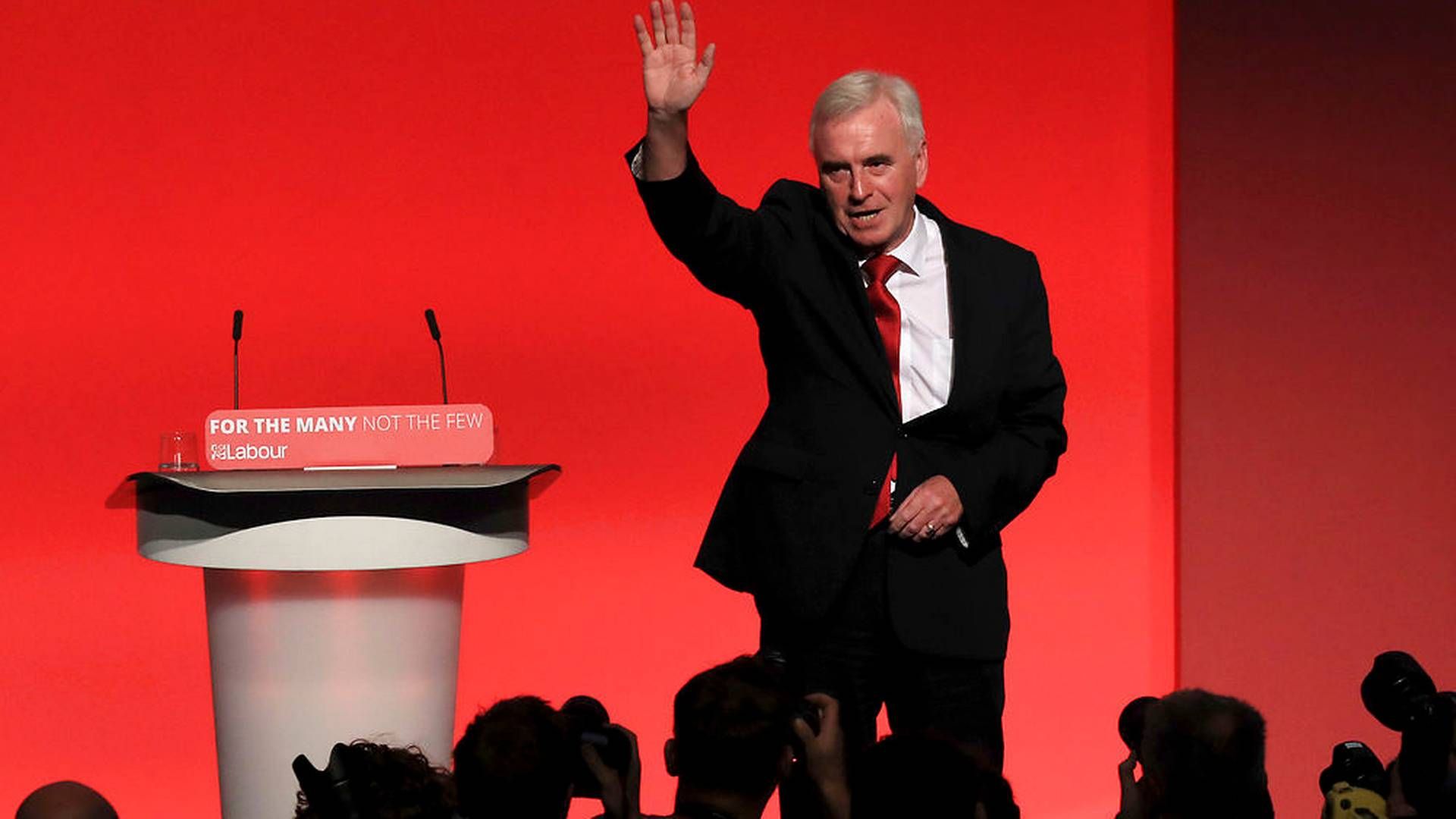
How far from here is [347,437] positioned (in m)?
2.47

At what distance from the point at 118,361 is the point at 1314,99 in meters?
2.69

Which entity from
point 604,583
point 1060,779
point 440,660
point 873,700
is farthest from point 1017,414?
point 1060,779

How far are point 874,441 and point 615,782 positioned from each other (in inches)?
22.3

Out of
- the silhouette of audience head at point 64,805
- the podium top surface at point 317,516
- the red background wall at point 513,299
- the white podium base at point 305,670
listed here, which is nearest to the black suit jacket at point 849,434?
the podium top surface at point 317,516

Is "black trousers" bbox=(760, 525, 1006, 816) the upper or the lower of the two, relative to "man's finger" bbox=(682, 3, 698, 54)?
lower

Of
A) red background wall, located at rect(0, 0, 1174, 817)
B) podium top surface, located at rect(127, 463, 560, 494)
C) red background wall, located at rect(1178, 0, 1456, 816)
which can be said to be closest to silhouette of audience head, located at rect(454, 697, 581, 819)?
podium top surface, located at rect(127, 463, 560, 494)

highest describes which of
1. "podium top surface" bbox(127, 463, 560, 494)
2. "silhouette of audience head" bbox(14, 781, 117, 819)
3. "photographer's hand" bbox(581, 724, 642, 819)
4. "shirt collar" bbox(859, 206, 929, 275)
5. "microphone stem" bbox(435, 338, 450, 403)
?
"shirt collar" bbox(859, 206, 929, 275)

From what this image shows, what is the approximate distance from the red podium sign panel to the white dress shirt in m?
0.58

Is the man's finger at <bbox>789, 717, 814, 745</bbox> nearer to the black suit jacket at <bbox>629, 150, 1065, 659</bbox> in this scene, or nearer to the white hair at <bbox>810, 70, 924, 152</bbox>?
the black suit jacket at <bbox>629, 150, 1065, 659</bbox>

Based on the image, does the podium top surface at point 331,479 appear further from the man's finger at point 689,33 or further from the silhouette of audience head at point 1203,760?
the silhouette of audience head at point 1203,760

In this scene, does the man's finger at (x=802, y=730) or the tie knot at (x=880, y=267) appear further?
the tie knot at (x=880, y=267)

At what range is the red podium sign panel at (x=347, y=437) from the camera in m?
2.46

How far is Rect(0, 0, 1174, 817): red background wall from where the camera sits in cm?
354

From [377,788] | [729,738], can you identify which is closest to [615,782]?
[729,738]
